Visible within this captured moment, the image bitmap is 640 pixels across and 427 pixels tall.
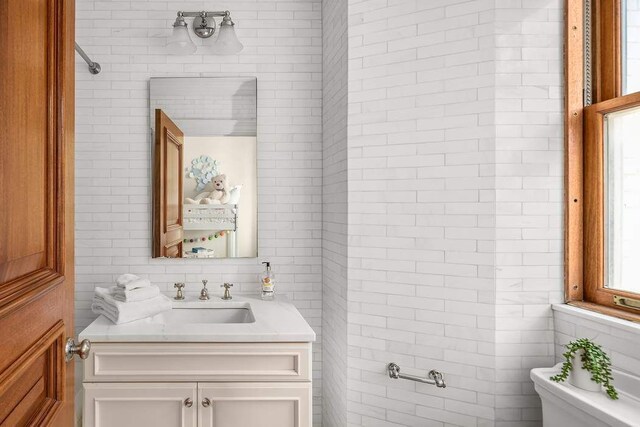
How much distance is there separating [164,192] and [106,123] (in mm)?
505

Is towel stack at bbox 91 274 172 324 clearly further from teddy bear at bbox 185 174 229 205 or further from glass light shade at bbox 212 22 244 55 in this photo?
glass light shade at bbox 212 22 244 55

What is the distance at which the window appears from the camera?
1437 mm

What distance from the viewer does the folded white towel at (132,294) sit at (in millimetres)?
1886

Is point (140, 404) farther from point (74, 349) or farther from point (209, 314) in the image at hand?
point (74, 349)

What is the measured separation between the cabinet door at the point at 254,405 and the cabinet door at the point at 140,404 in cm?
6

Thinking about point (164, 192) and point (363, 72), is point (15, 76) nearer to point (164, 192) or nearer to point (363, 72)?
point (363, 72)

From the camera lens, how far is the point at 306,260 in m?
2.37

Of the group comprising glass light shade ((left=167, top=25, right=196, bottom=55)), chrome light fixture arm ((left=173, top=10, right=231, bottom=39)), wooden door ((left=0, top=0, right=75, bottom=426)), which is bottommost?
wooden door ((left=0, top=0, right=75, bottom=426))

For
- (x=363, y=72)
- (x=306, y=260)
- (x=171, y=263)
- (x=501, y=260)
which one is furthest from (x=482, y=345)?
(x=171, y=263)

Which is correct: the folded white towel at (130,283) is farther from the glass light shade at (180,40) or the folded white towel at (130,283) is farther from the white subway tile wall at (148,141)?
the glass light shade at (180,40)

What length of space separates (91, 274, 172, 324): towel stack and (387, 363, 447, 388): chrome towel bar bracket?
1.13m

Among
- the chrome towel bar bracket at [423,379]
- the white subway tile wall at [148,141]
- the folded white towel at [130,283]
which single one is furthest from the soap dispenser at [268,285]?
the chrome towel bar bracket at [423,379]

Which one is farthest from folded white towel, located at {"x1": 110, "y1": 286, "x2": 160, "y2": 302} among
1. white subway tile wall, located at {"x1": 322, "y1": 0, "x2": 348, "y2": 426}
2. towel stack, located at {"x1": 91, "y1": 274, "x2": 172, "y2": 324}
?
white subway tile wall, located at {"x1": 322, "y1": 0, "x2": 348, "y2": 426}

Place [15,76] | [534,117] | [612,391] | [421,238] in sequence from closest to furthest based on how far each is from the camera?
[15,76]
[612,391]
[534,117]
[421,238]
